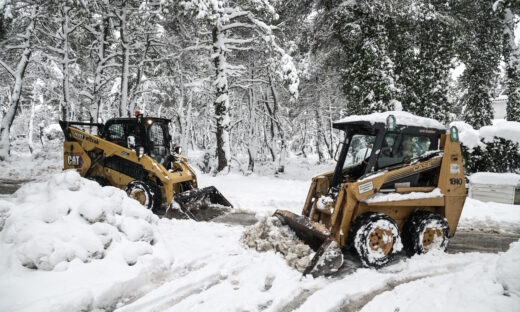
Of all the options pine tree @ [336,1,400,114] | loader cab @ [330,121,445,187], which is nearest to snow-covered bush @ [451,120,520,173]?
pine tree @ [336,1,400,114]

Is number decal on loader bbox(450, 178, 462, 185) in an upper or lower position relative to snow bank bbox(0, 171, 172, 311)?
upper

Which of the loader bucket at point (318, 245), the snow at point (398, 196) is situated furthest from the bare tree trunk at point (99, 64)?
the snow at point (398, 196)

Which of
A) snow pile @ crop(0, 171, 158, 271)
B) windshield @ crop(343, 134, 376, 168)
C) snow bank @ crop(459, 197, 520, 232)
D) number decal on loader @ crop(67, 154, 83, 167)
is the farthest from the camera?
number decal on loader @ crop(67, 154, 83, 167)

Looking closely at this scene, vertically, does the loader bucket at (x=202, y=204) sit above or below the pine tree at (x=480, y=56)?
below

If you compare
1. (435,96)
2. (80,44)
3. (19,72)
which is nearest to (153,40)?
(80,44)

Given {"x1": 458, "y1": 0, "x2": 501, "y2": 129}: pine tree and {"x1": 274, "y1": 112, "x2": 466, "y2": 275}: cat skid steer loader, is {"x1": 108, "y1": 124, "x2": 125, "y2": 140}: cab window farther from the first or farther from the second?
{"x1": 458, "y1": 0, "x2": 501, "y2": 129}: pine tree

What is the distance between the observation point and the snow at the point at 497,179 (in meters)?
8.53

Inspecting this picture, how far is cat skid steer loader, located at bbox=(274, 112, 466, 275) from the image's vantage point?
14.2 ft

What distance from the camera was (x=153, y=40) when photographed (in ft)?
50.6

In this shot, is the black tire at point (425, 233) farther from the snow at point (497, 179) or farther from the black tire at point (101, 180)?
the black tire at point (101, 180)

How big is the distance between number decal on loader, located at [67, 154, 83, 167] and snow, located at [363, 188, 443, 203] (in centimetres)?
737

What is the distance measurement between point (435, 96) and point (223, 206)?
1112 cm

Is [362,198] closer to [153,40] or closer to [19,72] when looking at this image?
[153,40]

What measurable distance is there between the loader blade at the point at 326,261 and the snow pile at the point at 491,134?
7749 mm
